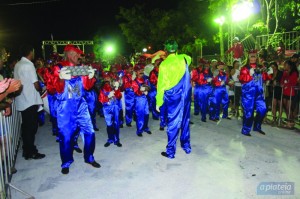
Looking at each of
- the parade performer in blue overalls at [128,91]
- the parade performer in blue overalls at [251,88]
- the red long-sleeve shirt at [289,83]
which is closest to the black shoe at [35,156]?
the parade performer in blue overalls at [128,91]

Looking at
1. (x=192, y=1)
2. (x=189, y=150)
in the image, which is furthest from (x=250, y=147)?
(x=192, y=1)

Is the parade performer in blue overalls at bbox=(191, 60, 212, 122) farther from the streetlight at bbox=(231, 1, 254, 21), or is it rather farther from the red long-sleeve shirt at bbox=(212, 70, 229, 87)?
the streetlight at bbox=(231, 1, 254, 21)

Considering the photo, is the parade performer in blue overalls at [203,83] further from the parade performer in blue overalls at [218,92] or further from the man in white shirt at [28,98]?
the man in white shirt at [28,98]

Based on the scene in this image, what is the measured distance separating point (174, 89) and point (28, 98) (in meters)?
2.73

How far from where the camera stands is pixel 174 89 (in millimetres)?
5078

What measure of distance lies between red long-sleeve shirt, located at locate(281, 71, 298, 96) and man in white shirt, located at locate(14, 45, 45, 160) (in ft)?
19.9

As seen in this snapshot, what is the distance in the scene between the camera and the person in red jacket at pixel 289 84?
23.4 feet

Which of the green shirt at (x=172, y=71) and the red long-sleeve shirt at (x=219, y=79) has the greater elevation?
the green shirt at (x=172, y=71)

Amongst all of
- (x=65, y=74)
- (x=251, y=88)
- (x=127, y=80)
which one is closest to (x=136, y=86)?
(x=127, y=80)

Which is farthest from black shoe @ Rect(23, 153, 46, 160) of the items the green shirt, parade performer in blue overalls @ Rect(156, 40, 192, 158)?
the green shirt

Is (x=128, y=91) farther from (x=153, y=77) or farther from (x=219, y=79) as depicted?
(x=219, y=79)

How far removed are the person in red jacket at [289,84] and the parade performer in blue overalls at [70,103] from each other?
208 inches

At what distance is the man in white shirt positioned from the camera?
5.10 m

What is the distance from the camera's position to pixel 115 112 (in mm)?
5867
